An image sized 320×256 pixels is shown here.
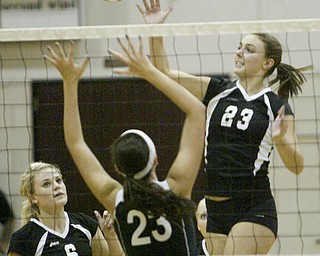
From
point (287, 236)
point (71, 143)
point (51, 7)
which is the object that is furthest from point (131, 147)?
point (51, 7)

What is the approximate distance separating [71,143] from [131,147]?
12.3 inches

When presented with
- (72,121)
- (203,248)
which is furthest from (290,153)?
(72,121)

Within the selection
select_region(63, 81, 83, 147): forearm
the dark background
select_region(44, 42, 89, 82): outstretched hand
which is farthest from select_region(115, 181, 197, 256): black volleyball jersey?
the dark background

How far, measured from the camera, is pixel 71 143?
13.2 ft

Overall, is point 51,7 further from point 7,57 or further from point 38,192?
point 38,192

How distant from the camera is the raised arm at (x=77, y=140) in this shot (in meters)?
3.95

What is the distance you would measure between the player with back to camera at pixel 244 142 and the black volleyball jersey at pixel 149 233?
2.96ft

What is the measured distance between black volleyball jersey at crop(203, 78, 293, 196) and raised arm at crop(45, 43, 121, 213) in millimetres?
1002

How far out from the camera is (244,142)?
190 inches

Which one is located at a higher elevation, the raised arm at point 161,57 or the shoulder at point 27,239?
the raised arm at point 161,57

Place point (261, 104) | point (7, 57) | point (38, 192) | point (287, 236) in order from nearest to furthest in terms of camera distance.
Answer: point (261, 104), point (38, 192), point (287, 236), point (7, 57)

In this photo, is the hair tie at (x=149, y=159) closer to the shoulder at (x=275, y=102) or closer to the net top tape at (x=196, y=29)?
the net top tape at (x=196, y=29)

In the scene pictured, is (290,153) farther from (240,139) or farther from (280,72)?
(280,72)

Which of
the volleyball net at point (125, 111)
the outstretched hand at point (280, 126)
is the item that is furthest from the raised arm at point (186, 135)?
the volleyball net at point (125, 111)
